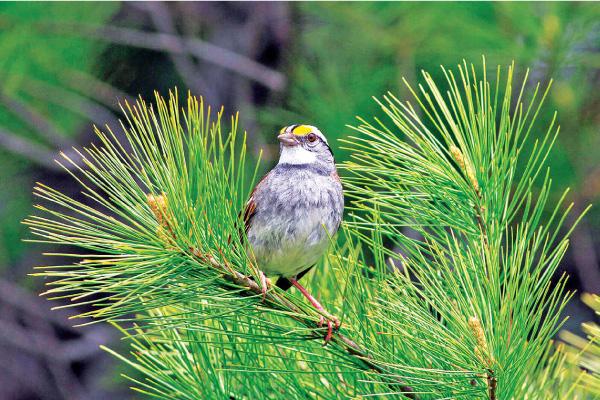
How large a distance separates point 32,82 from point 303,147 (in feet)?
6.88

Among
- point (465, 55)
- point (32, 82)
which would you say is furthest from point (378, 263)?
point (32, 82)

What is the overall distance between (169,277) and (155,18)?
123 inches

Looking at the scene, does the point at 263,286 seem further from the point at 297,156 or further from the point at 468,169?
the point at 297,156

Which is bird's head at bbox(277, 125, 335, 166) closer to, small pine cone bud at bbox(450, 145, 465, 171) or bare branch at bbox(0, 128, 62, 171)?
small pine cone bud at bbox(450, 145, 465, 171)

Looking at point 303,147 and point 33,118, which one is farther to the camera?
point 33,118

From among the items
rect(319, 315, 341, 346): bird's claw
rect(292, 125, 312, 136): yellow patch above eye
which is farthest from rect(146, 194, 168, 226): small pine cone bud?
rect(292, 125, 312, 136): yellow patch above eye

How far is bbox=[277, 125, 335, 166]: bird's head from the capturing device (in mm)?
2514

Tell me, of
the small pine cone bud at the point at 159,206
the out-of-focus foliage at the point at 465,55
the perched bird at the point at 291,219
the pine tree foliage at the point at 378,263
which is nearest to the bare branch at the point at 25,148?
the out-of-focus foliage at the point at 465,55

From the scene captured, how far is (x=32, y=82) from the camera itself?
4.07 m

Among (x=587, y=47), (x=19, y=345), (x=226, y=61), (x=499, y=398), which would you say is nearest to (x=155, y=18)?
(x=226, y=61)

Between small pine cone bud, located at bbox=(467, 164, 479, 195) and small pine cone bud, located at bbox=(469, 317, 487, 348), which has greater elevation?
small pine cone bud, located at bbox=(467, 164, 479, 195)

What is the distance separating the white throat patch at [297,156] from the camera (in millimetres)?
2492

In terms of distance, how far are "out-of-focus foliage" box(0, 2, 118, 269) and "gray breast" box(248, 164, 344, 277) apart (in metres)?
1.85

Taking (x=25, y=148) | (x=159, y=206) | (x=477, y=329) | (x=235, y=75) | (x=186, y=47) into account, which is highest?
A: (x=186, y=47)
